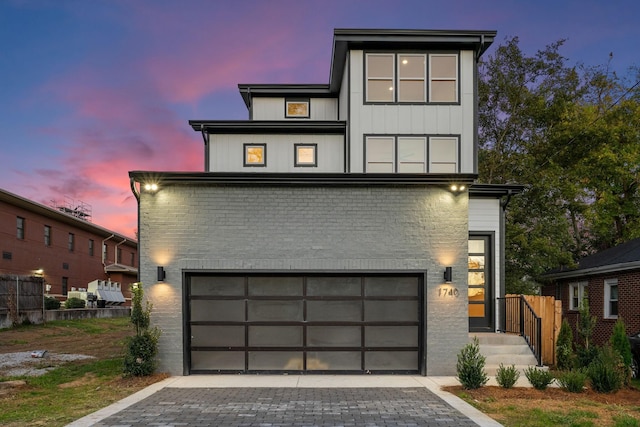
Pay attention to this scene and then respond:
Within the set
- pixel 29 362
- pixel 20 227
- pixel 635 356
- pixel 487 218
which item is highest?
pixel 20 227

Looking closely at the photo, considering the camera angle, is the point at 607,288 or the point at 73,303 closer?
the point at 607,288

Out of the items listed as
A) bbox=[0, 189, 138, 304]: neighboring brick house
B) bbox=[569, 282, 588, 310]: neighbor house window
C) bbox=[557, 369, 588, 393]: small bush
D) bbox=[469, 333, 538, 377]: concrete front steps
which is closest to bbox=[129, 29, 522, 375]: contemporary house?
bbox=[469, 333, 538, 377]: concrete front steps

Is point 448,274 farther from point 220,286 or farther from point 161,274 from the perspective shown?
point 161,274

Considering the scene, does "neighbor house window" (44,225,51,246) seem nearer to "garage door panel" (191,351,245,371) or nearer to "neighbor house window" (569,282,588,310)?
"garage door panel" (191,351,245,371)

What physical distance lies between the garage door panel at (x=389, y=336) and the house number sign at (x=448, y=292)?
981 mm

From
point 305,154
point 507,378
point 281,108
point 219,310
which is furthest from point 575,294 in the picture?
point 219,310

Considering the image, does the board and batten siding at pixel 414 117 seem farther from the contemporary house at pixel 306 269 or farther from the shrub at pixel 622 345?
the shrub at pixel 622 345

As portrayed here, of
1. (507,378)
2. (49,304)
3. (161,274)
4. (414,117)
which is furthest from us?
(49,304)

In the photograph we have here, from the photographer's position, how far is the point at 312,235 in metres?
10.7

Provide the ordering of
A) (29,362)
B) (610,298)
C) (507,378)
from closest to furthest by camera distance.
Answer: (507,378)
(29,362)
(610,298)

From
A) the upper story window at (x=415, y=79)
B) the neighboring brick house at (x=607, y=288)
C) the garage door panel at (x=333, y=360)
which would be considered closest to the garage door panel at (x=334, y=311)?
the garage door panel at (x=333, y=360)

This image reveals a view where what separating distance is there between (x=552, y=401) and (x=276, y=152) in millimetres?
11700

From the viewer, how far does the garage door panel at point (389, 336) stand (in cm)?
1078

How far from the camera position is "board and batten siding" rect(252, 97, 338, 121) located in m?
19.3
